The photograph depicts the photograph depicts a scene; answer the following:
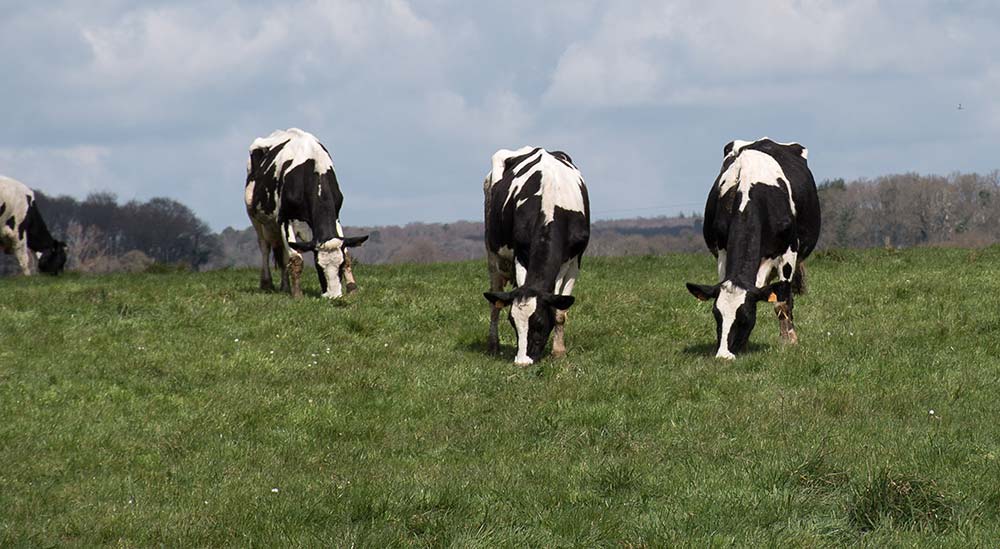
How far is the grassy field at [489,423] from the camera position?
879cm

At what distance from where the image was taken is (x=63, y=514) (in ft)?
32.1

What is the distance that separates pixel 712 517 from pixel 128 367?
10094 mm

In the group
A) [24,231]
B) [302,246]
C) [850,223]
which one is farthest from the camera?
[850,223]

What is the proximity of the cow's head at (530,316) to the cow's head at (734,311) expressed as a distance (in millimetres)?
2008

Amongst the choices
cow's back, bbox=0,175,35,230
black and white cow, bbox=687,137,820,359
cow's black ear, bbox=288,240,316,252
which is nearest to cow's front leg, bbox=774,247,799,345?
black and white cow, bbox=687,137,820,359

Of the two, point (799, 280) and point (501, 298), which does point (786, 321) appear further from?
point (799, 280)

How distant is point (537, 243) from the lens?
679 inches

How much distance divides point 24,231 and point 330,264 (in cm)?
2042

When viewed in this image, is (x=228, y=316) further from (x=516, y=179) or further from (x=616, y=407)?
(x=616, y=407)

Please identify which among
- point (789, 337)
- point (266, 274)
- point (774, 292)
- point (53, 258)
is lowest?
point (789, 337)

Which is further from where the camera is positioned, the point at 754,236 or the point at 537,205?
the point at 537,205

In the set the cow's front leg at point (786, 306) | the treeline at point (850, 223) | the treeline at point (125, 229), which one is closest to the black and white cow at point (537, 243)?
the cow's front leg at point (786, 306)

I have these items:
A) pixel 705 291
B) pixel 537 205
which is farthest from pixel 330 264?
pixel 705 291

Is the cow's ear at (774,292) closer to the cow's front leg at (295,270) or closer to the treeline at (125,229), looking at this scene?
the cow's front leg at (295,270)
